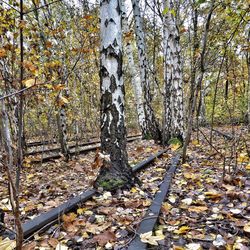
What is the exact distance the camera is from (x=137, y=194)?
10.7 ft

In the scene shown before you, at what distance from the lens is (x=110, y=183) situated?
334 cm

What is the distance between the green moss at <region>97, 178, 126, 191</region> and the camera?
3.32 metres

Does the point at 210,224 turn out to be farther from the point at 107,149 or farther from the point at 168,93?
the point at 168,93

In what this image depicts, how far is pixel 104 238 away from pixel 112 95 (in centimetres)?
186

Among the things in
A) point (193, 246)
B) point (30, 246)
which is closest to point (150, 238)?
point (193, 246)

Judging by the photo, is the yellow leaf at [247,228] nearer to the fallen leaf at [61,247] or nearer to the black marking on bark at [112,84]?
the fallen leaf at [61,247]

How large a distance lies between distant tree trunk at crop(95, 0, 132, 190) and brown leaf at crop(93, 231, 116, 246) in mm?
1171

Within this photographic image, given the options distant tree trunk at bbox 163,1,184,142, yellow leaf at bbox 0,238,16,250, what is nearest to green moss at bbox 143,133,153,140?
distant tree trunk at bbox 163,1,184,142

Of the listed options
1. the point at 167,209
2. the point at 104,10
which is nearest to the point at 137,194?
the point at 167,209

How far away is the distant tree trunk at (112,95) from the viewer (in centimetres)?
340

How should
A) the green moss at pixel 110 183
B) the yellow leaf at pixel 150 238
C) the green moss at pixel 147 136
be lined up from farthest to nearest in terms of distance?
the green moss at pixel 147 136 → the green moss at pixel 110 183 → the yellow leaf at pixel 150 238

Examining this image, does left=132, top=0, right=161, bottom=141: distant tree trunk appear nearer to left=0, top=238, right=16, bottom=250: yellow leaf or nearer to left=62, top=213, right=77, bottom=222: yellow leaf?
left=62, top=213, right=77, bottom=222: yellow leaf

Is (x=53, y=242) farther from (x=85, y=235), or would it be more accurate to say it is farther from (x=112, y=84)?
(x=112, y=84)

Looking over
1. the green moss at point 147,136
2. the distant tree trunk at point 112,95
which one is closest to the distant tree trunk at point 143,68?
the green moss at point 147,136
